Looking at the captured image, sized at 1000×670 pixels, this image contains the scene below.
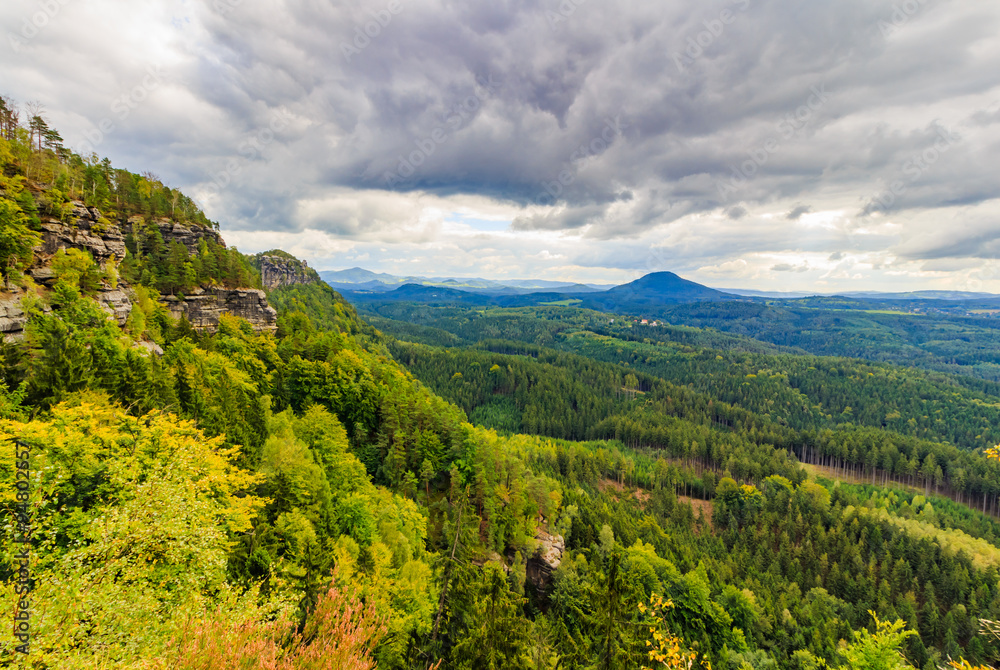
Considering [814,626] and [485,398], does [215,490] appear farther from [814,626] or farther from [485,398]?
[485,398]

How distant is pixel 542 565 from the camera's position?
178ft

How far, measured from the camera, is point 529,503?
58.7 meters

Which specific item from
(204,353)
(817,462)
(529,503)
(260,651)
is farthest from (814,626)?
(817,462)

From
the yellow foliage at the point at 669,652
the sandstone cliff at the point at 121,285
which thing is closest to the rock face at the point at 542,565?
the yellow foliage at the point at 669,652

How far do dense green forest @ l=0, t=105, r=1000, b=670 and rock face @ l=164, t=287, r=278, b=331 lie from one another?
1.75 meters

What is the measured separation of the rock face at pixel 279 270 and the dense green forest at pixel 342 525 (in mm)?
38077

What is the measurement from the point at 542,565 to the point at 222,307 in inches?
2294

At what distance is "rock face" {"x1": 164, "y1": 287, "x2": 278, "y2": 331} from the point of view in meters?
52.9

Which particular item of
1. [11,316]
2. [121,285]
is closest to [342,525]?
[11,316]

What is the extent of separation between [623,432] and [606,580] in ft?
458

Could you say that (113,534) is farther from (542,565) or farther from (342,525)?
(542,565)

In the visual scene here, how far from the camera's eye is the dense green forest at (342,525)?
1382cm

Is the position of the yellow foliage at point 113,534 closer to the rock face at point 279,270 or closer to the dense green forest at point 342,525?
the dense green forest at point 342,525

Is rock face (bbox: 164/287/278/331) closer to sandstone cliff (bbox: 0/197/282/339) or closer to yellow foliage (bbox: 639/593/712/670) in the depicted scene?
sandstone cliff (bbox: 0/197/282/339)
